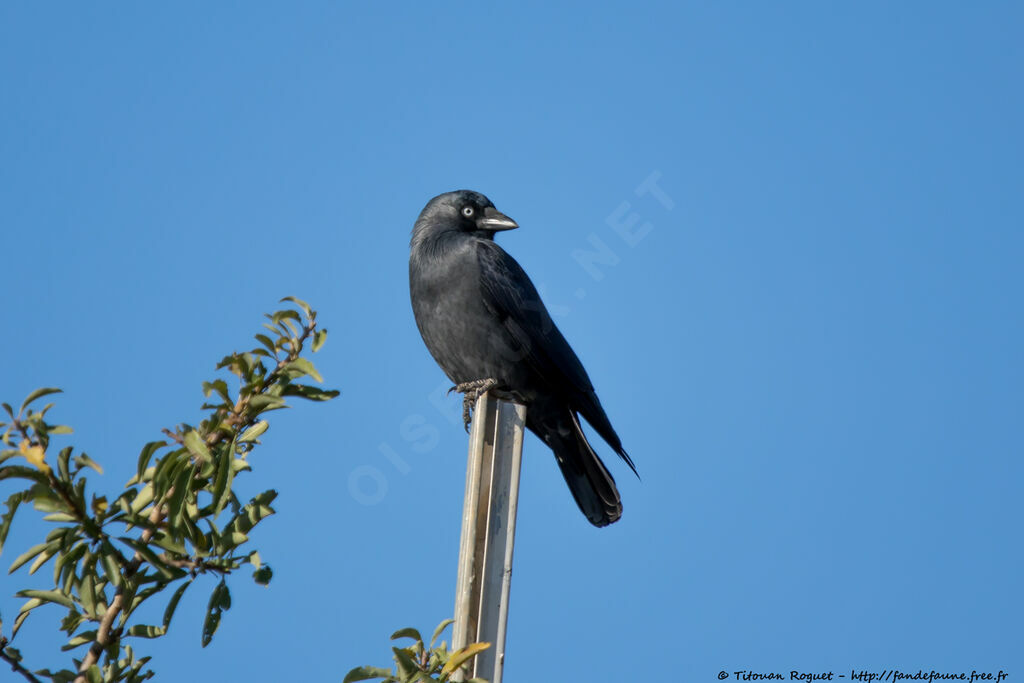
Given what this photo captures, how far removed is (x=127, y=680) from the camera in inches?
83.8

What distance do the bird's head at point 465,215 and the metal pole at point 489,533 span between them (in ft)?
11.2

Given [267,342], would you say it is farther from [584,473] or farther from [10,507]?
[584,473]

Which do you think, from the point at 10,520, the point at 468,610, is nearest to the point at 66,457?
the point at 10,520

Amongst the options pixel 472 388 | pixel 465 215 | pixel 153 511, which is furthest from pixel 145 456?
pixel 465 215

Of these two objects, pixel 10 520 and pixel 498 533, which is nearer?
pixel 10 520

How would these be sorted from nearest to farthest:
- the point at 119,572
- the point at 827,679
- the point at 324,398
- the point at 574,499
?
1. the point at 119,572
2. the point at 324,398
3. the point at 827,679
4. the point at 574,499

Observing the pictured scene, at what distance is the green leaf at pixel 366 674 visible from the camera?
2406mm

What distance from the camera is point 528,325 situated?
5.85 meters

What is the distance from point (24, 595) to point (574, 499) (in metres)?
4.04

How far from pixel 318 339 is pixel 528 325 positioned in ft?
12.2

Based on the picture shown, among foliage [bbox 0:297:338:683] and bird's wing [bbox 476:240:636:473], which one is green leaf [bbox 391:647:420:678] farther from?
bird's wing [bbox 476:240:636:473]

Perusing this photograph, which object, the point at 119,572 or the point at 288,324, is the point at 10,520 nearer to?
the point at 119,572

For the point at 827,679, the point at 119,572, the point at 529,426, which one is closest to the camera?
the point at 119,572

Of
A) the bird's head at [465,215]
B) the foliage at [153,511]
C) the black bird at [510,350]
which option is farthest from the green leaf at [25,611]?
the bird's head at [465,215]
